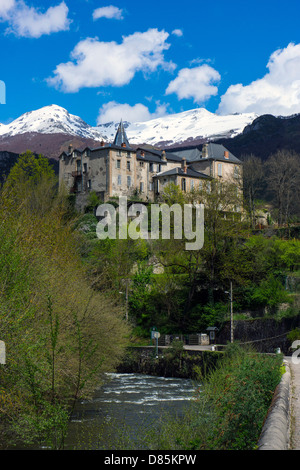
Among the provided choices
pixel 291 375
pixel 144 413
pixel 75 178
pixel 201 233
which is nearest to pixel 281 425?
pixel 291 375

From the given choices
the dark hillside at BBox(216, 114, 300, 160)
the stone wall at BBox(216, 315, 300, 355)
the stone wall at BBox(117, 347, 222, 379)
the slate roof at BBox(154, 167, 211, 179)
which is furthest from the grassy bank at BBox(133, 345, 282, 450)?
the dark hillside at BBox(216, 114, 300, 160)

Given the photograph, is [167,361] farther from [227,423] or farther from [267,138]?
[267,138]

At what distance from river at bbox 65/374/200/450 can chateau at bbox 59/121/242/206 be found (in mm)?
37263

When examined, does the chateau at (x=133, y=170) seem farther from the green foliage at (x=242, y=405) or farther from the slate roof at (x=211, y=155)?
the green foliage at (x=242, y=405)

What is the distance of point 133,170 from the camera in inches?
2749

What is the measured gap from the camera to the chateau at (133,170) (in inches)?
2653

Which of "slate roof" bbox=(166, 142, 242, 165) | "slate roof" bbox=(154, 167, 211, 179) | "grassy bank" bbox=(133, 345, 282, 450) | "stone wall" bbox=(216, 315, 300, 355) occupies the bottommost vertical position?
"stone wall" bbox=(216, 315, 300, 355)

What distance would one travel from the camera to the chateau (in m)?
67.4

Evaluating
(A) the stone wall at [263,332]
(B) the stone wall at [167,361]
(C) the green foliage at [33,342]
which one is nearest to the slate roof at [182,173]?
(A) the stone wall at [263,332]

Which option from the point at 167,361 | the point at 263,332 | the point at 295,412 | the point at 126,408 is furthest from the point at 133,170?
the point at 295,412

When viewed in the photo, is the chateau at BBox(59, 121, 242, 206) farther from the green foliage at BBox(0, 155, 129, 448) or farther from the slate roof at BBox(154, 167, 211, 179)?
the green foliage at BBox(0, 155, 129, 448)

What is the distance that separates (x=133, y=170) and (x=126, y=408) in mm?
49609

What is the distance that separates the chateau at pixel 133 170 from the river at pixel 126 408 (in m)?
37.3
